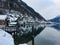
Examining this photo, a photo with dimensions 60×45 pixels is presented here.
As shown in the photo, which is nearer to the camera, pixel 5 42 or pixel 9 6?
pixel 5 42

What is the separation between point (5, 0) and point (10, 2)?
2.47m

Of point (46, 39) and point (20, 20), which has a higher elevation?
point (20, 20)

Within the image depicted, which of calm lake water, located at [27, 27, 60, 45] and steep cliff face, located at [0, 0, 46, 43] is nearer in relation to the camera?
calm lake water, located at [27, 27, 60, 45]

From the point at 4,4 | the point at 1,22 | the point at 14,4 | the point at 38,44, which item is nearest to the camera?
the point at 38,44

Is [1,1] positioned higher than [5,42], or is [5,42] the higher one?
[1,1]

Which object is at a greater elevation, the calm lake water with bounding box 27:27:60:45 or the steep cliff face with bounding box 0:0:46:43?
the steep cliff face with bounding box 0:0:46:43

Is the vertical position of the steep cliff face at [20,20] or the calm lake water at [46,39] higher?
the steep cliff face at [20,20]

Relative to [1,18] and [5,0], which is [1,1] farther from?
[1,18]

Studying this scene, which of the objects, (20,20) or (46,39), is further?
(20,20)

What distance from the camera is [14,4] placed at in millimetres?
101125

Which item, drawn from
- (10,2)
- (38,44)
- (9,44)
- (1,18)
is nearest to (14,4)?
(10,2)

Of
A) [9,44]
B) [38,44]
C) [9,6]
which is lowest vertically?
[38,44]

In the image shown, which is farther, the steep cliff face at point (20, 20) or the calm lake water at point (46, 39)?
the steep cliff face at point (20, 20)

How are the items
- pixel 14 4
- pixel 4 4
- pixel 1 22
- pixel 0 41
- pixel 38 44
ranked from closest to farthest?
pixel 0 41 < pixel 38 44 < pixel 1 22 < pixel 4 4 < pixel 14 4
